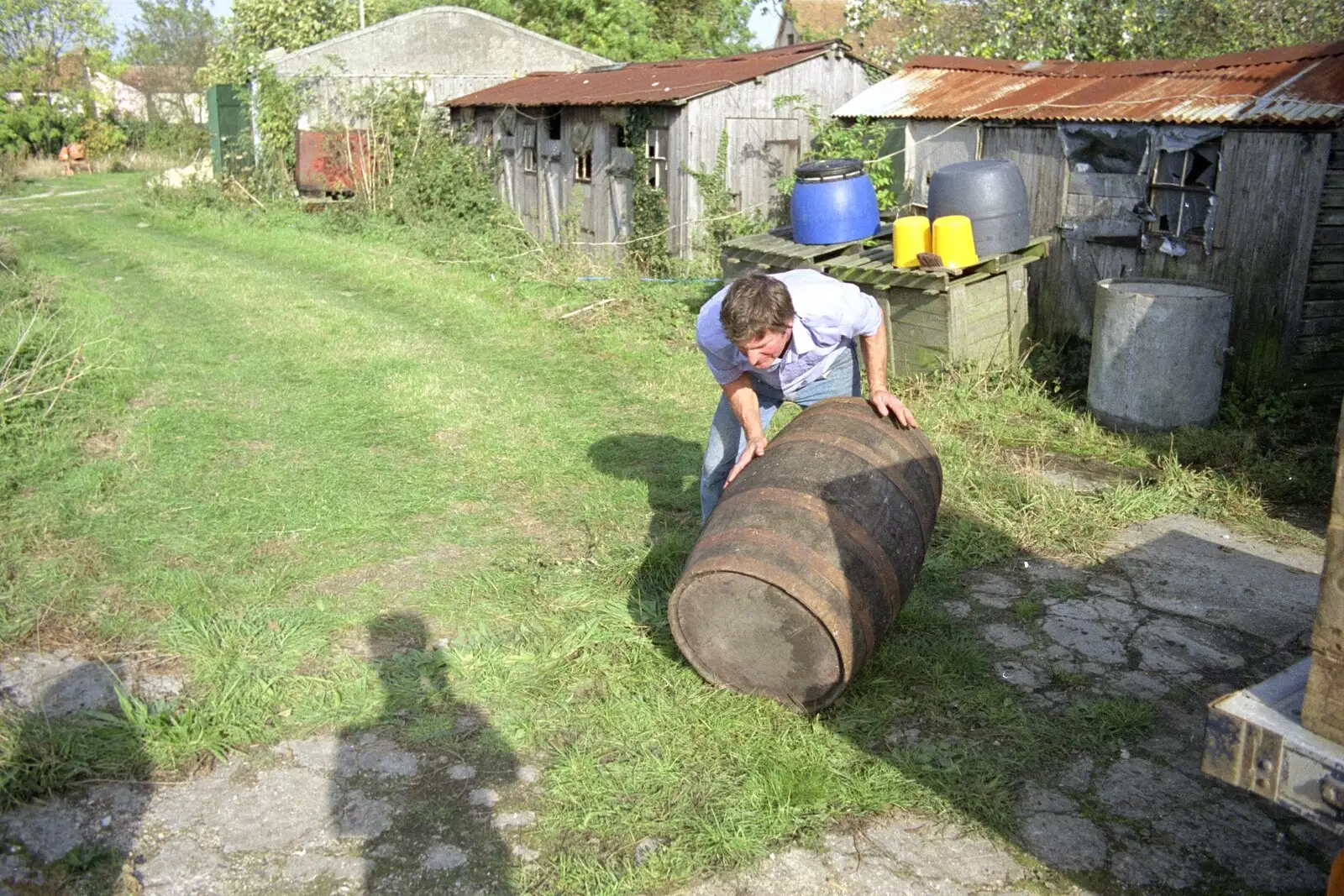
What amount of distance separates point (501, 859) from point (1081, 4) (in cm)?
1461

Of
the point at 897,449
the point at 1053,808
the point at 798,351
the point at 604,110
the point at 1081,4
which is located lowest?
the point at 1053,808

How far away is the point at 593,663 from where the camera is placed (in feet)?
15.6

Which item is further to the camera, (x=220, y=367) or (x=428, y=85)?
(x=428, y=85)

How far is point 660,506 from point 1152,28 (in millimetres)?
11665

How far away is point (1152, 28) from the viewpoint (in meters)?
14.5

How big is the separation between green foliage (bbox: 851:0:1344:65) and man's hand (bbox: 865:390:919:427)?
1195cm

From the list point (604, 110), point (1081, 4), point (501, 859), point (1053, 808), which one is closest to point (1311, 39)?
point (1081, 4)

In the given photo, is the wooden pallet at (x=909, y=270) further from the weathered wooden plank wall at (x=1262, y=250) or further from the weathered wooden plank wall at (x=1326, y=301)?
the weathered wooden plank wall at (x=1326, y=301)

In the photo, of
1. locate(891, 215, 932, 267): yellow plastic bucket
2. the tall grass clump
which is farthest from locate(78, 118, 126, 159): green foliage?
locate(891, 215, 932, 267): yellow plastic bucket

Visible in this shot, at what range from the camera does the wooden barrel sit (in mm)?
3961

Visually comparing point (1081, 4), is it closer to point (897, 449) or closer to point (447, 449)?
point (447, 449)

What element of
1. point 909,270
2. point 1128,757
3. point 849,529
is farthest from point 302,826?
point 909,270

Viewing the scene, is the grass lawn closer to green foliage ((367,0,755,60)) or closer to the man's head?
the man's head

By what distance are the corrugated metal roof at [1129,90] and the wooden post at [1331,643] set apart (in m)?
6.57
